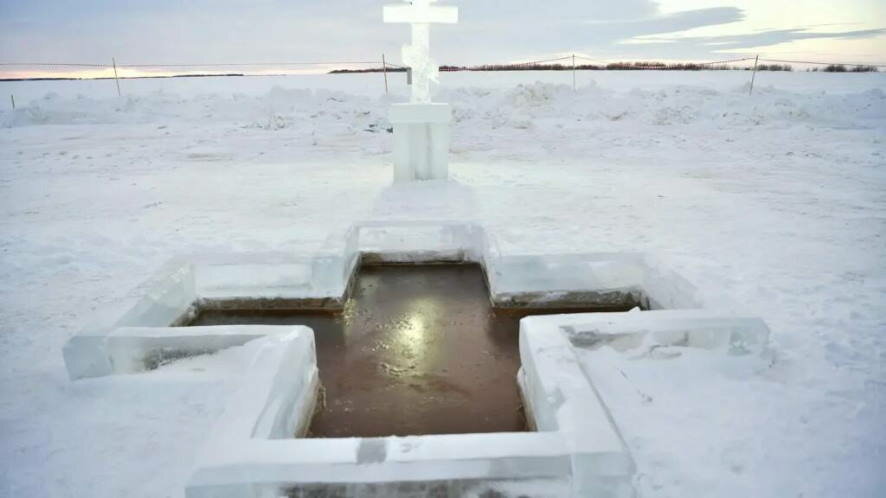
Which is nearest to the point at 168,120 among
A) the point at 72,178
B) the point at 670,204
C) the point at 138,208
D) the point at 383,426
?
the point at 72,178

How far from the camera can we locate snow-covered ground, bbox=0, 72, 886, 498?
7.38ft

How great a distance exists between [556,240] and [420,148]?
320cm

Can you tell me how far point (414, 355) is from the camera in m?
3.39

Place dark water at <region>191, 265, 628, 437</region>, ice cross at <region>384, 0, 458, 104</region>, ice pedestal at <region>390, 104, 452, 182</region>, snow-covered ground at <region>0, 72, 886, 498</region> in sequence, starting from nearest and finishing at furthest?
snow-covered ground at <region>0, 72, 886, 498</region>, dark water at <region>191, 265, 628, 437</region>, ice cross at <region>384, 0, 458, 104</region>, ice pedestal at <region>390, 104, 452, 182</region>

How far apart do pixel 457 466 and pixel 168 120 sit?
58.7 ft

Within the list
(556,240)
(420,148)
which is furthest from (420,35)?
(556,240)

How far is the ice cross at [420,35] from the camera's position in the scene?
6670 millimetres

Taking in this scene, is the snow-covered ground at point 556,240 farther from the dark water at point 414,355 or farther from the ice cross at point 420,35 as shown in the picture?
the ice cross at point 420,35

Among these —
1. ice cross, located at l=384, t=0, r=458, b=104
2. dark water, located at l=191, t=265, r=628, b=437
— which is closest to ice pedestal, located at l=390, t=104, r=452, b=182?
ice cross, located at l=384, t=0, r=458, b=104

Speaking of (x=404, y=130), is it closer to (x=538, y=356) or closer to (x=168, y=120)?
(x=538, y=356)

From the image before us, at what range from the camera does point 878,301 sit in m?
3.62

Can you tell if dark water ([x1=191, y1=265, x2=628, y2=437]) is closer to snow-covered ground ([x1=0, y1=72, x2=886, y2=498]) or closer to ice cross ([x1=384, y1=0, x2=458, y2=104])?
snow-covered ground ([x1=0, y1=72, x2=886, y2=498])

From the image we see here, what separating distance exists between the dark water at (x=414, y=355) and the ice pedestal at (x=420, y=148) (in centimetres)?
318

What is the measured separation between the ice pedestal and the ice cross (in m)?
0.35
